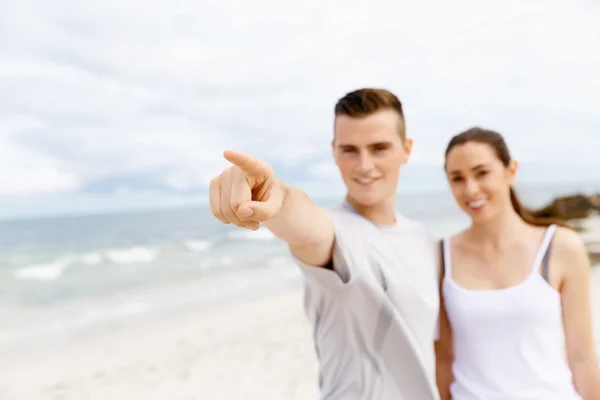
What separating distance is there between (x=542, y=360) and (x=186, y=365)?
5682mm

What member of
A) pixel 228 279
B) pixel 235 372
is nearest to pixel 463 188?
pixel 235 372

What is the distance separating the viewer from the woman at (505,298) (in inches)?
80.7

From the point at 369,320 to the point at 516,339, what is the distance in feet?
2.51

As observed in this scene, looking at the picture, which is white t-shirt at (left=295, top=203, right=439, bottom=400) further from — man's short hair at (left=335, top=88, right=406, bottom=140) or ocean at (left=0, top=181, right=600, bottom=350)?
ocean at (left=0, top=181, right=600, bottom=350)

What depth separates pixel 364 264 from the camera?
1736mm

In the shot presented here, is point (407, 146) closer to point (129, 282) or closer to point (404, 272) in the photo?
point (404, 272)

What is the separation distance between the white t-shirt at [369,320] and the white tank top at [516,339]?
285mm

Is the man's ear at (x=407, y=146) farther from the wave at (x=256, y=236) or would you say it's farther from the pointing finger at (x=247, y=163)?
the wave at (x=256, y=236)

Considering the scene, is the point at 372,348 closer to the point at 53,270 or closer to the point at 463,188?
the point at 463,188

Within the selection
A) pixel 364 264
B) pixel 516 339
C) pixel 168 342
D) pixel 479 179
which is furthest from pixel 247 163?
pixel 168 342

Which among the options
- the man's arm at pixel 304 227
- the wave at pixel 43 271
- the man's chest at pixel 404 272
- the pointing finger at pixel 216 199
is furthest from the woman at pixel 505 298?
the wave at pixel 43 271

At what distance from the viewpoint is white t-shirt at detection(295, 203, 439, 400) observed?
172cm

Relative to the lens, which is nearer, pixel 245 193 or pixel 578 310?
pixel 245 193

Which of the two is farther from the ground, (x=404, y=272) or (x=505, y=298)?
(x=404, y=272)
